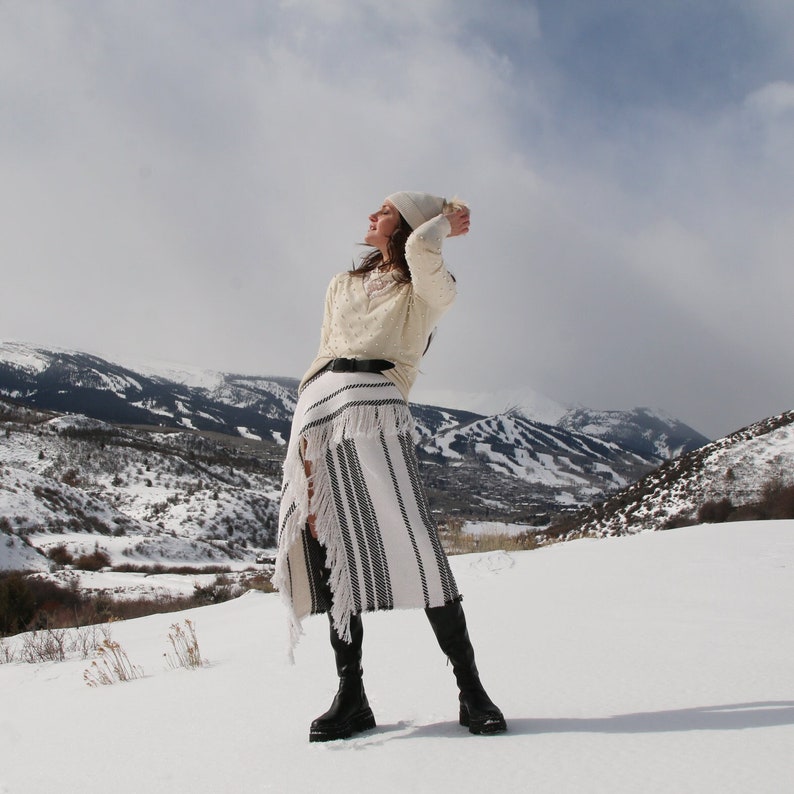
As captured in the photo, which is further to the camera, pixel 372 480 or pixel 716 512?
pixel 716 512

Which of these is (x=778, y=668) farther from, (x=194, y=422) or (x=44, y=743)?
(x=194, y=422)

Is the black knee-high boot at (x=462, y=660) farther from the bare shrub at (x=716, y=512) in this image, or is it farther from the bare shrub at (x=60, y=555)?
the bare shrub at (x=60, y=555)

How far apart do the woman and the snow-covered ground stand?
8.1 inches

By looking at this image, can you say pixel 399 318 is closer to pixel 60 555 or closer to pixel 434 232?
pixel 434 232

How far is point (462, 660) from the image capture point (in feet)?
5.38

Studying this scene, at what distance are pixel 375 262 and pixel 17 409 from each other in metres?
84.9

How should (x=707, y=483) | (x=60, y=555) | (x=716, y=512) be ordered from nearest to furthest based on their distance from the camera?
(x=716, y=512) < (x=707, y=483) < (x=60, y=555)

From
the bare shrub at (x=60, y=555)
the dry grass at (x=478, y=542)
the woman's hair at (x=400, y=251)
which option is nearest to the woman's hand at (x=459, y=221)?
the woman's hair at (x=400, y=251)

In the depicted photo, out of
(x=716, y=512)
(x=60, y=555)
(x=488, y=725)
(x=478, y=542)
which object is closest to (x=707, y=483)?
(x=716, y=512)

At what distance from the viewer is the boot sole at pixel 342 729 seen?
5.17 ft

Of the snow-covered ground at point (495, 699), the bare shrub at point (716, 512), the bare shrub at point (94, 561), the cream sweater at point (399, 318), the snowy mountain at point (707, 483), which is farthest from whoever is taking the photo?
the bare shrub at point (94, 561)

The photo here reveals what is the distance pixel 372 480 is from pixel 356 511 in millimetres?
101

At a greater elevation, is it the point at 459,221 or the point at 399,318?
the point at 459,221

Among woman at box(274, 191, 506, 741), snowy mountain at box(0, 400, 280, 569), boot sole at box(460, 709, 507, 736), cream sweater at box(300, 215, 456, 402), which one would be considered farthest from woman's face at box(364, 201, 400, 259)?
snowy mountain at box(0, 400, 280, 569)
